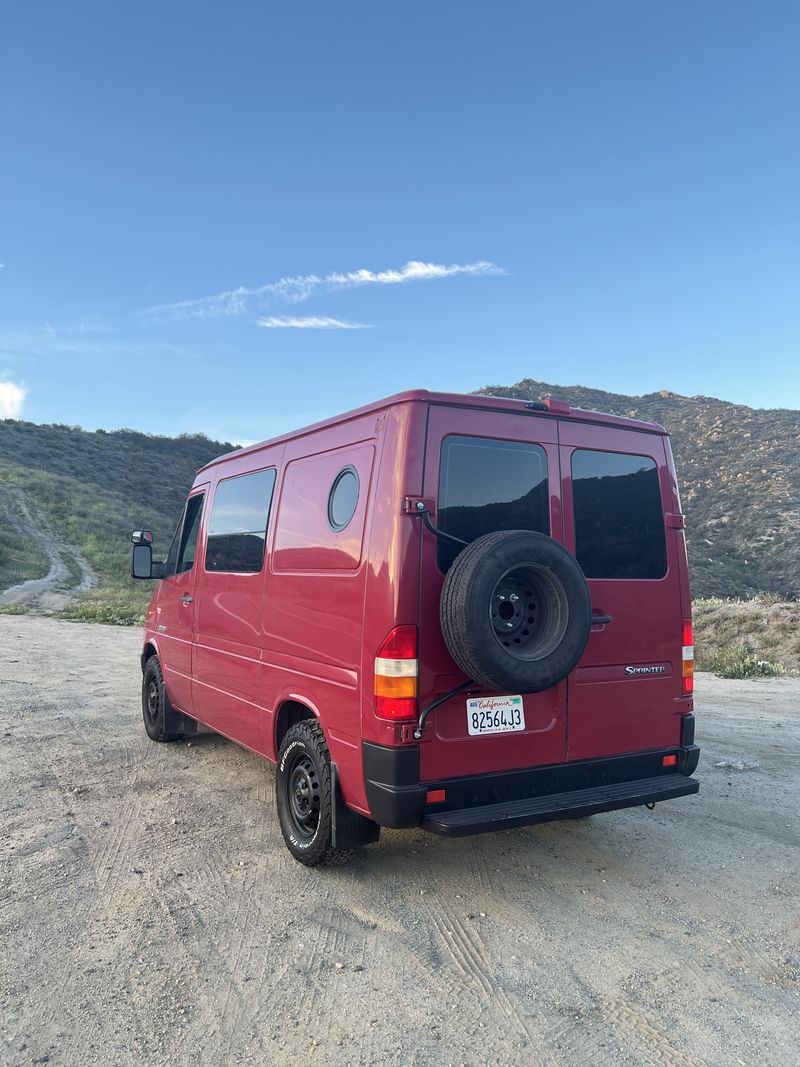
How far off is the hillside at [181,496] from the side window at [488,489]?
54.2ft

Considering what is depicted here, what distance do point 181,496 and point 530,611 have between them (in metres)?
48.9

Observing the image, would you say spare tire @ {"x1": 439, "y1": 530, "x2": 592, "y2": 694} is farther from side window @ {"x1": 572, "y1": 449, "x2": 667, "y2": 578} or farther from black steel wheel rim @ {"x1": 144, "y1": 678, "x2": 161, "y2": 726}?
black steel wheel rim @ {"x1": 144, "y1": 678, "x2": 161, "y2": 726}

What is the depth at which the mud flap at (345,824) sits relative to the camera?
388cm

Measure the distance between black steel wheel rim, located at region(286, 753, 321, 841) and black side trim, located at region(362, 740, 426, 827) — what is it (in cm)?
65

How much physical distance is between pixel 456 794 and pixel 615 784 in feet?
3.21

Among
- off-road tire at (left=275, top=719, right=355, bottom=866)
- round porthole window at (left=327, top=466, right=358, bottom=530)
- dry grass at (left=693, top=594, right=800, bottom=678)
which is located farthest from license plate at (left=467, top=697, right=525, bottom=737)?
dry grass at (left=693, top=594, right=800, bottom=678)

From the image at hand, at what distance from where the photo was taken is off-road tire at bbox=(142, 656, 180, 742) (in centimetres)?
673

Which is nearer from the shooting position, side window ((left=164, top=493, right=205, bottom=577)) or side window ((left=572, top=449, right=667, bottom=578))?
side window ((left=572, top=449, right=667, bottom=578))

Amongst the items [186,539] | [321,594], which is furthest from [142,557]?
[321,594]

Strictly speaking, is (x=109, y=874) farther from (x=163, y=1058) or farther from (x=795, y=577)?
(x=795, y=577)

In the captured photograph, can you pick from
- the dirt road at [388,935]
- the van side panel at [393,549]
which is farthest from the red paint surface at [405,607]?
the dirt road at [388,935]

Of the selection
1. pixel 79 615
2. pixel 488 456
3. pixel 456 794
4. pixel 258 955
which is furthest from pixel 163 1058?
pixel 79 615

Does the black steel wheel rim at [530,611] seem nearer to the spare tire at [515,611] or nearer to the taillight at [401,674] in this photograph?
the spare tire at [515,611]

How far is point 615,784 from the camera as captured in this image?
13.5 ft
